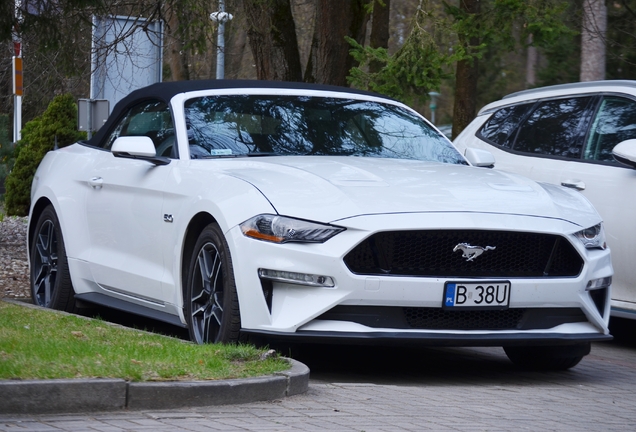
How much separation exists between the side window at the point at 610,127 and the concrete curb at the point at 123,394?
3.83 metres

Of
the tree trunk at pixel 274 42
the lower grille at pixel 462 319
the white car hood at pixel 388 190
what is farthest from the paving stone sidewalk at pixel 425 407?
the tree trunk at pixel 274 42

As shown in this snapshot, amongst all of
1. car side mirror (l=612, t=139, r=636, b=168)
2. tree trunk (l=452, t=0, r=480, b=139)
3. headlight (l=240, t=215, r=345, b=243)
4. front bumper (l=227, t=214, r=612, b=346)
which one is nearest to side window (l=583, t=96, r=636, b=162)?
car side mirror (l=612, t=139, r=636, b=168)

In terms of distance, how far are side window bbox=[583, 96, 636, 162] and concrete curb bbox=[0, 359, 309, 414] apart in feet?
12.6

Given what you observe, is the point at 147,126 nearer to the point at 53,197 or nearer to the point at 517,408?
the point at 53,197

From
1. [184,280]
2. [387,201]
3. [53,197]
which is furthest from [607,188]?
[53,197]

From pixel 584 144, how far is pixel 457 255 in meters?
2.88

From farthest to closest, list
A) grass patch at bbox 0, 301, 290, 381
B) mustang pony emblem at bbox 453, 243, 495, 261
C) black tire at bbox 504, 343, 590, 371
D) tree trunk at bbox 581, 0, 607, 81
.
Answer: tree trunk at bbox 581, 0, 607, 81, black tire at bbox 504, 343, 590, 371, mustang pony emblem at bbox 453, 243, 495, 261, grass patch at bbox 0, 301, 290, 381

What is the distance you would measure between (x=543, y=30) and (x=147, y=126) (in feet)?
25.4

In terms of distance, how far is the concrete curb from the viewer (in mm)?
4594

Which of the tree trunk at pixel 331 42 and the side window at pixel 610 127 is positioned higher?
the tree trunk at pixel 331 42

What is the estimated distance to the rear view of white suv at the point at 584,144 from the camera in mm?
7699

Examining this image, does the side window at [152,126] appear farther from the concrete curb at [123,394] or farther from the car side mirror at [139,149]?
the concrete curb at [123,394]

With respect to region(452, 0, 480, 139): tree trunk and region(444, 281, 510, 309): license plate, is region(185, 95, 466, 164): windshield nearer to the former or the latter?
A: region(444, 281, 510, 309): license plate

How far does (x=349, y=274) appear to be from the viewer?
18.1 feet
